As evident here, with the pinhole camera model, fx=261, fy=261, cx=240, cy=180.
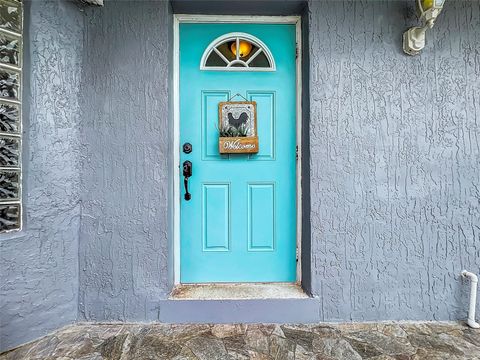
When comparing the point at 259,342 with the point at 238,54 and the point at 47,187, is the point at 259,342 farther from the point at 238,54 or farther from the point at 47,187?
the point at 238,54

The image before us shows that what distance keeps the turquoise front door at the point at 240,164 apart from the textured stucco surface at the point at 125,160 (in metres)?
0.26

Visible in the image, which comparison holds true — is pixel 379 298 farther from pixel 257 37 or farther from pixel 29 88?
pixel 29 88

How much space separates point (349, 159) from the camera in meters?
2.11

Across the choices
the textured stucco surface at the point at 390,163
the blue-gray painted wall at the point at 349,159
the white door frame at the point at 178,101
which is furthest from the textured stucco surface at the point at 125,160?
the textured stucco surface at the point at 390,163

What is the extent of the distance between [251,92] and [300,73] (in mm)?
454

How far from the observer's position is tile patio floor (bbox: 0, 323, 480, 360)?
1.74m

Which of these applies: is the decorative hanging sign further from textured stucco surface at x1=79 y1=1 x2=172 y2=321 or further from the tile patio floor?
the tile patio floor

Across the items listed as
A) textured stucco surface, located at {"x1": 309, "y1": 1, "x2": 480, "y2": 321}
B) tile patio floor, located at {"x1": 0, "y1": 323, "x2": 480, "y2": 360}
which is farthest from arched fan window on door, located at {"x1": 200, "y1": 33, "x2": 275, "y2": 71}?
tile patio floor, located at {"x1": 0, "y1": 323, "x2": 480, "y2": 360}

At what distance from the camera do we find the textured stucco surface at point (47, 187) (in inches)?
73.0

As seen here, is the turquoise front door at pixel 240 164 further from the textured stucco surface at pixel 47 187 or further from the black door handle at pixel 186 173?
the textured stucco surface at pixel 47 187

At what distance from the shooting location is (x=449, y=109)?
2119 millimetres

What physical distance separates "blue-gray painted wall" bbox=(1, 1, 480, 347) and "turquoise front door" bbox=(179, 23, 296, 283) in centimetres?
25

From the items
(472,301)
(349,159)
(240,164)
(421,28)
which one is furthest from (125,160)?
(472,301)

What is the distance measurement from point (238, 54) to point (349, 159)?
Result: 132 centimetres
